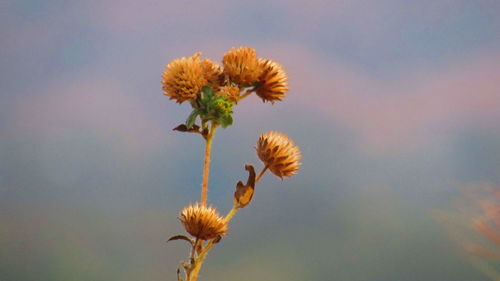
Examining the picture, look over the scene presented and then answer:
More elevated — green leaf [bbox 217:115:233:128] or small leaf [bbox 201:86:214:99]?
small leaf [bbox 201:86:214:99]

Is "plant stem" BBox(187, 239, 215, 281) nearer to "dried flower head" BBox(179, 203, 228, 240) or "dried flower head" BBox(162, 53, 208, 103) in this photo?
"dried flower head" BBox(179, 203, 228, 240)

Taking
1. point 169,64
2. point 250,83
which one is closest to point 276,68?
point 250,83

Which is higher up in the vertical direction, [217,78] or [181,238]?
[217,78]

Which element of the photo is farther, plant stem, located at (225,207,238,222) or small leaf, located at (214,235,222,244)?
plant stem, located at (225,207,238,222)

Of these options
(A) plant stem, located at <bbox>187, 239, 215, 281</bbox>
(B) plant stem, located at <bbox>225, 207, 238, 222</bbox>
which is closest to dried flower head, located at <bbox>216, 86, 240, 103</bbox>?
(B) plant stem, located at <bbox>225, 207, 238, 222</bbox>

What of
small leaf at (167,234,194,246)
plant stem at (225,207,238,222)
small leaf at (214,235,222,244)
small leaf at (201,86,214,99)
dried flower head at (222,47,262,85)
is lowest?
small leaf at (167,234,194,246)

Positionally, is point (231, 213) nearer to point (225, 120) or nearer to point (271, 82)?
point (225, 120)

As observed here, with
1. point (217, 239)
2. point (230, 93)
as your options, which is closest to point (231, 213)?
point (217, 239)

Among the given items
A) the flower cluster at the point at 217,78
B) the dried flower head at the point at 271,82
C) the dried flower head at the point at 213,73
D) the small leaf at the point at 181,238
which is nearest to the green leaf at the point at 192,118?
the flower cluster at the point at 217,78
